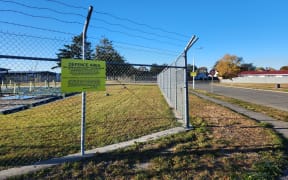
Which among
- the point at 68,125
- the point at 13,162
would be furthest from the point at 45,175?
the point at 68,125

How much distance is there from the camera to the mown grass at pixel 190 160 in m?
3.27

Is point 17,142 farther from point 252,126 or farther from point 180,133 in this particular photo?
point 252,126

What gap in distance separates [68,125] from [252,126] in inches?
218

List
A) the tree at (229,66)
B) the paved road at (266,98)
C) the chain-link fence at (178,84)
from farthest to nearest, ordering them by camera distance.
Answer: the tree at (229,66) < the paved road at (266,98) < the chain-link fence at (178,84)

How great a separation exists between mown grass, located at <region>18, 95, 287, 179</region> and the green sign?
130 cm

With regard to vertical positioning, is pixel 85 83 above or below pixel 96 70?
below

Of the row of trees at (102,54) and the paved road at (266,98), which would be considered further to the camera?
the paved road at (266,98)

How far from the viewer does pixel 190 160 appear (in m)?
3.80

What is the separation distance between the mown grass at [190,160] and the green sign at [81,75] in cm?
130

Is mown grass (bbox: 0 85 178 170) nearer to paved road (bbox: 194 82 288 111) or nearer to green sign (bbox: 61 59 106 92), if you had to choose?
green sign (bbox: 61 59 106 92)

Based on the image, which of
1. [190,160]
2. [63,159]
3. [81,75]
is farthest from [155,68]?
[63,159]

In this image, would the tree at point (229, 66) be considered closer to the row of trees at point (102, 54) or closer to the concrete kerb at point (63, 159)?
the row of trees at point (102, 54)

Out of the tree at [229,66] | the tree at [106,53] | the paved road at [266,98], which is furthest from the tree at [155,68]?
the tree at [229,66]

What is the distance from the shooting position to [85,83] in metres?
3.96
